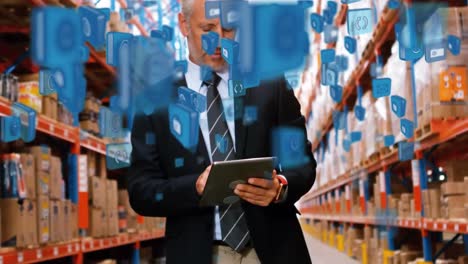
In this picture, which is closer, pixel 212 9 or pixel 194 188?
pixel 194 188

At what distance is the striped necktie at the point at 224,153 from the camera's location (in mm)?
1650

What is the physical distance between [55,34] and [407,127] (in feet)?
7.89

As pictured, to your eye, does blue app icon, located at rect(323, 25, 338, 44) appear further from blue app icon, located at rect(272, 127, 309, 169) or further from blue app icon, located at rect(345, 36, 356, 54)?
blue app icon, located at rect(272, 127, 309, 169)

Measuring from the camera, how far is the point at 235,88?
1720 millimetres

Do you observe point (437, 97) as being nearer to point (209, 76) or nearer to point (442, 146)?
point (442, 146)

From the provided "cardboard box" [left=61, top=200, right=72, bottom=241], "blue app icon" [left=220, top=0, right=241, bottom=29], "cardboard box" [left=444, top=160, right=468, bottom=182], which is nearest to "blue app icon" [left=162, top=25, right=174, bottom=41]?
"cardboard box" [left=61, top=200, right=72, bottom=241]

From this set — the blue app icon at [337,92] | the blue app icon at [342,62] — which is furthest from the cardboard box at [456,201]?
the blue app icon at [337,92]

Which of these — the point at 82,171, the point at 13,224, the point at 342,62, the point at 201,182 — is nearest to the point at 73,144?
the point at 82,171

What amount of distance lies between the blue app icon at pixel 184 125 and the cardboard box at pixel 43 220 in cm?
202

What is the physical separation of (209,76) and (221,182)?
0.31 m

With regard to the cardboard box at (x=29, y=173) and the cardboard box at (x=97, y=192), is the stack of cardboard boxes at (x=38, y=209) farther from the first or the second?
the cardboard box at (x=97, y=192)

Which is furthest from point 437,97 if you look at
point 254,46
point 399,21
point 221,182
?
point 221,182

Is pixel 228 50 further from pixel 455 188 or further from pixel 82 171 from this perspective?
pixel 82 171

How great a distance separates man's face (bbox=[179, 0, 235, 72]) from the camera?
170cm
